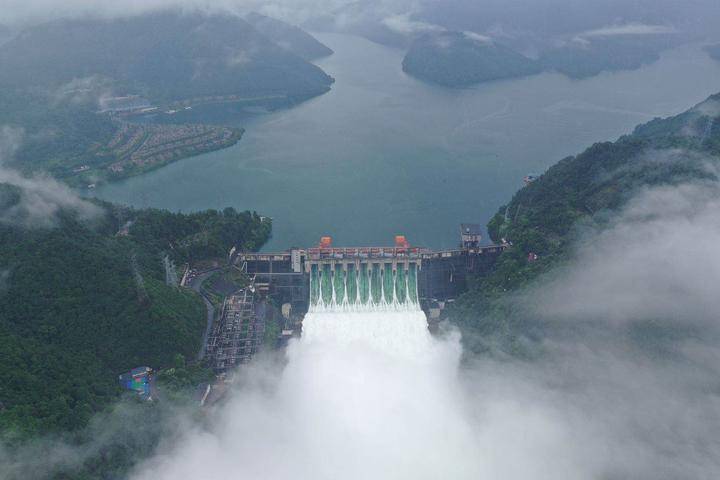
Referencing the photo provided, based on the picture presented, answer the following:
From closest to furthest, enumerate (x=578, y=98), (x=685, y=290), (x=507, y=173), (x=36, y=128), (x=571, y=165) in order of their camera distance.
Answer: (x=685, y=290)
(x=571, y=165)
(x=507, y=173)
(x=36, y=128)
(x=578, y=98)

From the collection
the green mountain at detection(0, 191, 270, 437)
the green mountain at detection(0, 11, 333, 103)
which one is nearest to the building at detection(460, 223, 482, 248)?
the green mountain at detection(0, 191, 270, 437)

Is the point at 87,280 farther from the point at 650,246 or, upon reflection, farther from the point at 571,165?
the point at 571,165

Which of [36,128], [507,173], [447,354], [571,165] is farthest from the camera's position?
[36,128]

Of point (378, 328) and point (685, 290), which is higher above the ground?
point (685, 290)

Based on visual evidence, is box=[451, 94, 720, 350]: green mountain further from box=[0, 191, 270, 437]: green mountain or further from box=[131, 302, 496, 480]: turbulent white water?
box=[0, 191, 270, 437]: green mountain

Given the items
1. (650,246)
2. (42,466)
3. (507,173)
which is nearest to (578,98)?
(507,173)

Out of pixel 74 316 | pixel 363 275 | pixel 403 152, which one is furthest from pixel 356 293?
pixel 403 152

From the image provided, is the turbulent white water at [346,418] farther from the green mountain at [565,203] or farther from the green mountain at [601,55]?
the green mountain at [601,55]

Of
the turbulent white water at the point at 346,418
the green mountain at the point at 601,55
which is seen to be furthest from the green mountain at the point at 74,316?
the green mountain at the point at 601,55
